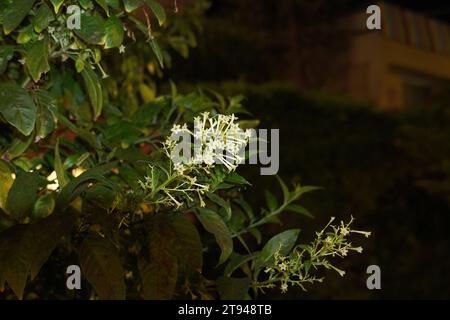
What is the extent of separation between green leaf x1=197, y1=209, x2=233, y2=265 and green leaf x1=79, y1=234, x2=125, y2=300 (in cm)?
20

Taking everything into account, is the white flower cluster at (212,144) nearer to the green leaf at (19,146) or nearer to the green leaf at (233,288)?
the green leaf at (233,288)

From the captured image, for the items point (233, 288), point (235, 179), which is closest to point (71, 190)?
point (235, 179)

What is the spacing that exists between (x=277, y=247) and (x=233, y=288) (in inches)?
5.4

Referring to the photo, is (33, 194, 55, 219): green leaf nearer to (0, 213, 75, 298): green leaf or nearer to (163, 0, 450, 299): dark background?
(0, 213, 75, 298): green leaf

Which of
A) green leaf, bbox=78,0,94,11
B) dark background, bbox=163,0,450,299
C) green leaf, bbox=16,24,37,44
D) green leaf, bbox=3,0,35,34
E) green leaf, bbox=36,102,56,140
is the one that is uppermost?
dark background, bbox=163,0,450,299

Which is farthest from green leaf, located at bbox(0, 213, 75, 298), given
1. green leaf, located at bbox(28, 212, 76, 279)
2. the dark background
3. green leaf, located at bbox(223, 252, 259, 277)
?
the dark background

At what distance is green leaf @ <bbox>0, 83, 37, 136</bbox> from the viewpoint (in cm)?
149

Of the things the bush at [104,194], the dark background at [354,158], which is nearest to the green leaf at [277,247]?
the bush at [104,194]

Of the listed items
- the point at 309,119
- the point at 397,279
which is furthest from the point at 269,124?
the point at 397,279

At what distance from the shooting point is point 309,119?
613 centimetres

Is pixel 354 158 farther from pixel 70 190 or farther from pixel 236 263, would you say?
pixel 70 190

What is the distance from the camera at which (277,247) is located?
5.41ft
